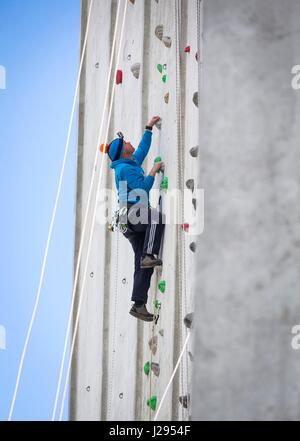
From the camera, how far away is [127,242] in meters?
4.81

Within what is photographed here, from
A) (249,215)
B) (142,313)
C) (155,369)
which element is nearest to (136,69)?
(142,313)

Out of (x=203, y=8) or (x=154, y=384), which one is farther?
(x=154, y=384)

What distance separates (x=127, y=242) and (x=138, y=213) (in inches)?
49.1

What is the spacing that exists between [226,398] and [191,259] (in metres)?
2.08

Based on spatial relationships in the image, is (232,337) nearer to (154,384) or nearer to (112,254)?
(154,384)

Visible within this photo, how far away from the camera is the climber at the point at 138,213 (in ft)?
11.7

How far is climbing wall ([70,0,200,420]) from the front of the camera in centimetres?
371

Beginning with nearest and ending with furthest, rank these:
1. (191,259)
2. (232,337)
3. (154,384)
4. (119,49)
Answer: (232,337) < (191,259) < (154,384) < (119,49)

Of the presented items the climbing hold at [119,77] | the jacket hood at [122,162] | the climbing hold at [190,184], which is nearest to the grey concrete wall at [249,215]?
the climbing hold at [190,184]

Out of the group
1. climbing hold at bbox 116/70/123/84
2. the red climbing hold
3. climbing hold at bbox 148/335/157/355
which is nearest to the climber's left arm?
the red climbing hold

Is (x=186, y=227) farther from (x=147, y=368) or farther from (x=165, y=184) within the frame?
(x=147, y=368)

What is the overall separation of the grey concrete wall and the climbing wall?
1348 mm
